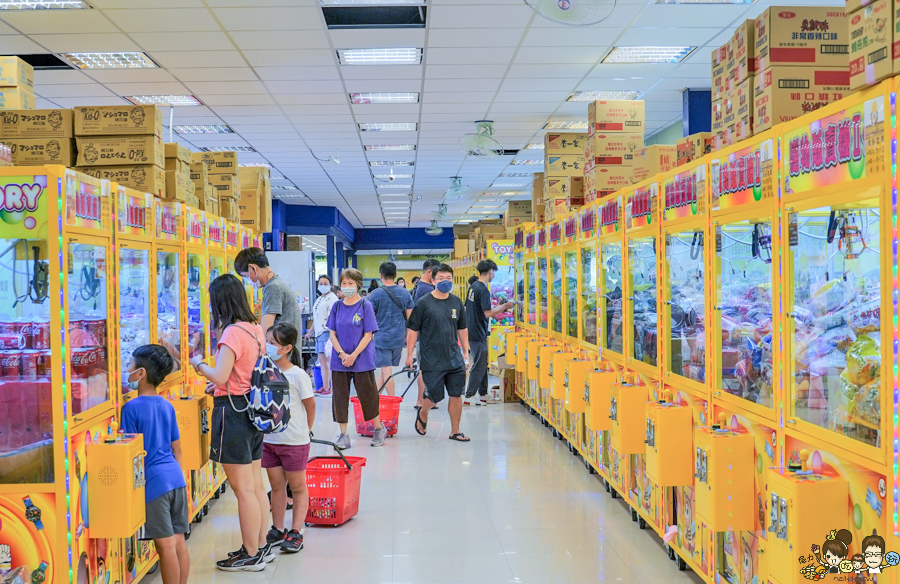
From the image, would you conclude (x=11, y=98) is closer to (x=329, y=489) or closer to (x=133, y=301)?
(x=133, y=301)

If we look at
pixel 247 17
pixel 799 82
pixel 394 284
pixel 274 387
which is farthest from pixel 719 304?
pixel 394 284

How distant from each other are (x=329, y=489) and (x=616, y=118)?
11.2 ft

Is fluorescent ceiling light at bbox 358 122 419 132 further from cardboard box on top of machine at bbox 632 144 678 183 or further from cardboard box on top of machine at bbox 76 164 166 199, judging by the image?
cardboard box on top of machine at bbox 76 164 166 199

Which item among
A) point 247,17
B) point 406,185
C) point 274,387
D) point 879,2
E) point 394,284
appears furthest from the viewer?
point 406,185

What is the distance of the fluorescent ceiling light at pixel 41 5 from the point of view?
5.11 meters

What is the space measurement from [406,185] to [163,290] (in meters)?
11.2

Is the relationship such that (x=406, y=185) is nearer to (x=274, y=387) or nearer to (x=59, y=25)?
(x=59, y=25)

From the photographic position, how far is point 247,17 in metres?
5.43

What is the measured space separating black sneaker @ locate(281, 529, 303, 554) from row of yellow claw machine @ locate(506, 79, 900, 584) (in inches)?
73.1

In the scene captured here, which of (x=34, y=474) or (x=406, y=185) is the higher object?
(x=406, y=185)

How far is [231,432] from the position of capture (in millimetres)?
3572

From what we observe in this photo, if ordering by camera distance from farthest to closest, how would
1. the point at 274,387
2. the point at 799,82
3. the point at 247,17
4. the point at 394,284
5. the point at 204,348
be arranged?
the point at 394,284 → the point at 247,17 → the point at 204,348 → the point at 274,387 → the point at 799,82

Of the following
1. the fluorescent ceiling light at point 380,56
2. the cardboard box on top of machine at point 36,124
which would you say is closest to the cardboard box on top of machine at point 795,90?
the cardboard box on top of machine at point 36,124

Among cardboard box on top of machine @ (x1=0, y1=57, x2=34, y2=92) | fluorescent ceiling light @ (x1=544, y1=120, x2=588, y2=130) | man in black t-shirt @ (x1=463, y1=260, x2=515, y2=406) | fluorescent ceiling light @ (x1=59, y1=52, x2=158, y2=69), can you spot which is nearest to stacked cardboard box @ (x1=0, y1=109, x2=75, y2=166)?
cardboard box on top of machine @ (x1=0, y1=57, x2=34, y2=92)
